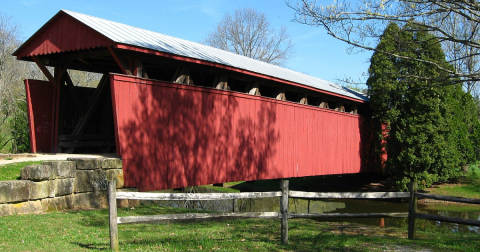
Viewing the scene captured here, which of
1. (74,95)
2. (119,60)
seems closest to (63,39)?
(119,60)

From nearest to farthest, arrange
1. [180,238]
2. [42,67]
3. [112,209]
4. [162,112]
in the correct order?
[112,209]
[180,238]
[162,112]
[42,67]

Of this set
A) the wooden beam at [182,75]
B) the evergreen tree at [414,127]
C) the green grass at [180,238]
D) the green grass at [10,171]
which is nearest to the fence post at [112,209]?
the green grass at [180,238]

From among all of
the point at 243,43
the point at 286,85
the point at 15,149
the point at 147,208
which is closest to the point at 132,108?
the point at 147,208

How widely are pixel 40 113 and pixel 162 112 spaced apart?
404 centimetres

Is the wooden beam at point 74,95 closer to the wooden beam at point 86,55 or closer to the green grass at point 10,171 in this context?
the wooden beam at point 86,55

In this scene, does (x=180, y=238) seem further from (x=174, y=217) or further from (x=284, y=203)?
(x=284, y=203)

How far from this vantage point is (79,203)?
8.89m

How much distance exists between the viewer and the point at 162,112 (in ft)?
33.3

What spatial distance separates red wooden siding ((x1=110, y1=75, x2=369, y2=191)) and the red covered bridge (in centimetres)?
2

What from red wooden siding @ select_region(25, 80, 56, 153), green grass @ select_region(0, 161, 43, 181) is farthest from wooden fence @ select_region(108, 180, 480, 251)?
red wooden siding @ select_region(25, 80, 56, 153)

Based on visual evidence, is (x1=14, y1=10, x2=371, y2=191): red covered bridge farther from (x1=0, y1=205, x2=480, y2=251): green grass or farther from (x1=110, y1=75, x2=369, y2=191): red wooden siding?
(x1=0, y1=205, x2=480, y2=251): green grass

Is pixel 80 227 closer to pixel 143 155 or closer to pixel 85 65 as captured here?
pixel 143 155

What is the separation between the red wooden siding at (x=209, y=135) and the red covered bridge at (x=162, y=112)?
2cm

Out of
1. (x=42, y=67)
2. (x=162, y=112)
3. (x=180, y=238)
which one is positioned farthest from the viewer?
(x=42, y=67)
